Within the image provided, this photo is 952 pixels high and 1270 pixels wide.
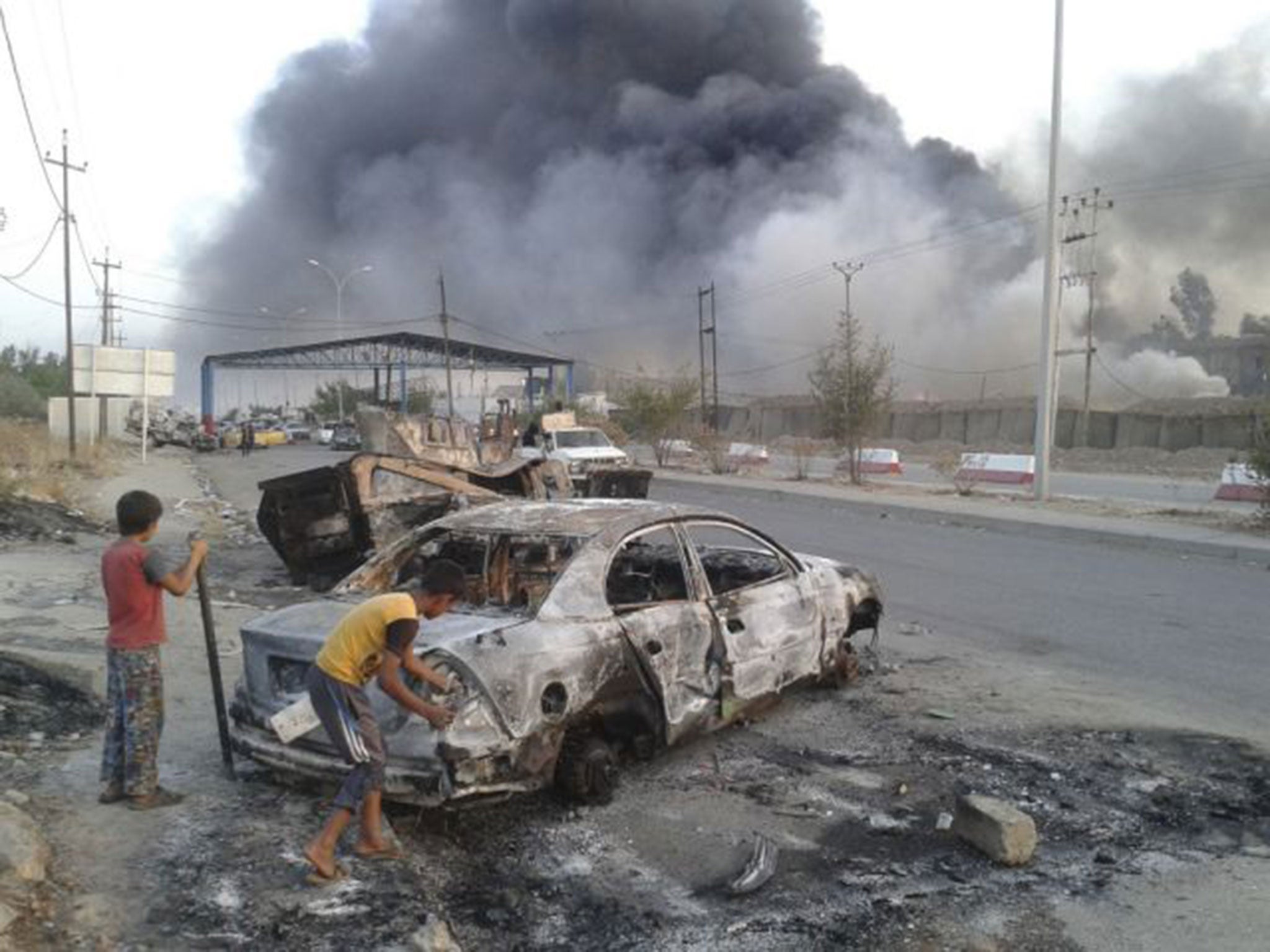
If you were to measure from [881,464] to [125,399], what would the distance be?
43896mm

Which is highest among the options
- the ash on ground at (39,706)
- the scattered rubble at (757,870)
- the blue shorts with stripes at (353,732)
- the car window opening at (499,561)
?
the car window opening at (499,561)

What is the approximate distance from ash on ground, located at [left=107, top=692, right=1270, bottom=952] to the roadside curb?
399 inches

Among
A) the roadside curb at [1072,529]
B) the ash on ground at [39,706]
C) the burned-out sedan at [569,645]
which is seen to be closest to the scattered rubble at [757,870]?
→ the burned-out sedan at [569,645]

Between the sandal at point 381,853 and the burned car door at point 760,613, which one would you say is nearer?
the sandal at point 381,853

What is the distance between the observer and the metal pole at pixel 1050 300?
70.0 feet

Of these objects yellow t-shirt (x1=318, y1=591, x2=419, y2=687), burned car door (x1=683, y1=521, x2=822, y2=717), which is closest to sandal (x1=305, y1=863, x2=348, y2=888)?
yellow t-shirt (x1=318, y1=591, x2=419, y2=687)

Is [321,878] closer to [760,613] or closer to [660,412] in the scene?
[760,613]

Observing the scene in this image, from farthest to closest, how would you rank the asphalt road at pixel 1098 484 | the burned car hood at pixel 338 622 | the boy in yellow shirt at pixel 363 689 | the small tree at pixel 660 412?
1. the small tree at pixel 660 412
2. the asphalt road at pixel 1098 484
3. the burned car hood at pixel 338 622
4. the boy in yellow shirt at pixel 363 689

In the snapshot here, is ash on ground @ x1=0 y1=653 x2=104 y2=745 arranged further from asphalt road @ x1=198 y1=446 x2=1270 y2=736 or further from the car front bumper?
asphalt road @ x1=198 y1=446 x2=1270 y2=736

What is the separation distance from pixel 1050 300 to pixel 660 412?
15705 mm

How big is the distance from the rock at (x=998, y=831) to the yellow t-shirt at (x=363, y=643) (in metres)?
2.35

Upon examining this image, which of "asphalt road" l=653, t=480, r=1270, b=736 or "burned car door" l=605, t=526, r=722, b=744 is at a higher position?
"burned car door" l=605, t=526, r=722, b=744

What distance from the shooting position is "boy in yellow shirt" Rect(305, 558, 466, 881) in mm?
3951

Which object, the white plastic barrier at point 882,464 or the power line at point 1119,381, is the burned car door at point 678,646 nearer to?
the white plastic barrier at point 882,464
